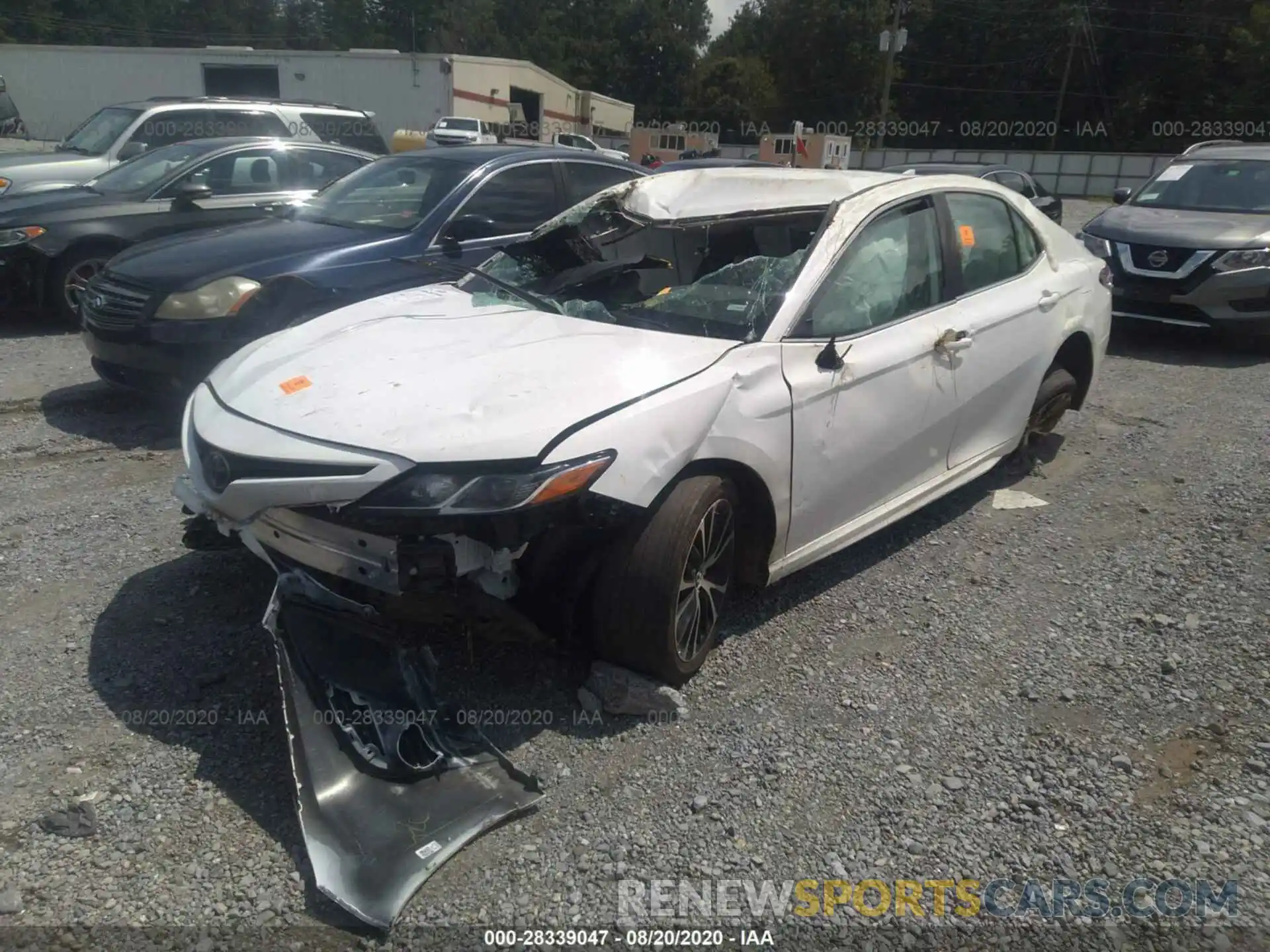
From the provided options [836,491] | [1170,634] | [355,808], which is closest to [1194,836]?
[1170,634]

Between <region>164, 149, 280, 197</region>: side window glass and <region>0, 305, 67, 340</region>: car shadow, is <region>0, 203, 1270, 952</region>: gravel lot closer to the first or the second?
<region>0, 305, 67, 340</region>: car shadow

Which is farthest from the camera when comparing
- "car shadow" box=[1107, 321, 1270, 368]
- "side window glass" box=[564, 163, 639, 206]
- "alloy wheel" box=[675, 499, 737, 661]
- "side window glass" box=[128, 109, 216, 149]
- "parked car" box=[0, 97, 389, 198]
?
"side window glass" box=[128, 109, 216, 149]

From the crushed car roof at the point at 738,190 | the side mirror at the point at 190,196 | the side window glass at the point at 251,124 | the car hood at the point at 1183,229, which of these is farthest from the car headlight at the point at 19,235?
the car hood at the point at 1183,229

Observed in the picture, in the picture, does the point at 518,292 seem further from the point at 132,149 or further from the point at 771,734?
the point at 132,149

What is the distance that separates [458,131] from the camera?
101 ft

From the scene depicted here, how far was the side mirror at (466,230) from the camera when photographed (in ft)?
19.9

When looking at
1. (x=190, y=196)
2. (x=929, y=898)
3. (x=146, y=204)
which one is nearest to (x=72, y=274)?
(x=146, y=204)

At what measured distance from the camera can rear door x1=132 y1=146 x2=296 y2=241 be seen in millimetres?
8125

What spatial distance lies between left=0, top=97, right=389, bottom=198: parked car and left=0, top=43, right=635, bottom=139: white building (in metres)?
22.5

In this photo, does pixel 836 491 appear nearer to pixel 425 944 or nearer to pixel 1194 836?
pixel 1194 836

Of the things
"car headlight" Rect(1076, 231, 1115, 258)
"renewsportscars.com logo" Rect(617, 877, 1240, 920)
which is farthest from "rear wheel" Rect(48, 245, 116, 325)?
"car headlight" Rect(1076, 231, 1115, 258)

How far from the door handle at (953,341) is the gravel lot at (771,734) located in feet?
3.15

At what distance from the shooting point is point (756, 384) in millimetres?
3305

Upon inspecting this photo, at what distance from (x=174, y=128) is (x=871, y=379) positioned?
32.7 feet
